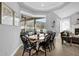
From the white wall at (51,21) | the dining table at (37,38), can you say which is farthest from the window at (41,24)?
the dining table at (37,38)

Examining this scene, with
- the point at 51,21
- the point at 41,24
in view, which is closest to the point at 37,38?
the point at 41,24

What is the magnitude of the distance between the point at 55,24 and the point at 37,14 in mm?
779

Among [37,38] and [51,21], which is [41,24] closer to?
[51,21]

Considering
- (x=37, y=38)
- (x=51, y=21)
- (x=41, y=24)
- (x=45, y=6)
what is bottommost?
(x=37, y=38)

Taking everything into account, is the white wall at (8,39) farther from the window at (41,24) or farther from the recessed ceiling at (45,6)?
the recessed ceiling at (45,6)

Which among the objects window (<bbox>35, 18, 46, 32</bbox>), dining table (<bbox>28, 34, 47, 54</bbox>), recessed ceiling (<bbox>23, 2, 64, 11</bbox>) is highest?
recessed ceiling (<bbox>23, 2, 64, 11</bbox>)

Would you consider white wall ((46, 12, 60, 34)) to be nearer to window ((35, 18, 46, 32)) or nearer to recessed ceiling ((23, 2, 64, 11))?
window ((35, 18, 46, 32))

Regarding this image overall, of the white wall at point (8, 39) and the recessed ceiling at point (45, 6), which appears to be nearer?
the white wall at point (8, 39)

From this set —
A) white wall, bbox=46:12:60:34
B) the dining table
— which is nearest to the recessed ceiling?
white wall, bbox=46:12:60:34

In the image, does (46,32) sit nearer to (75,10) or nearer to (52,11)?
(52,11)

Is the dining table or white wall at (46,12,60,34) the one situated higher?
white wall at (46,12,60,34)

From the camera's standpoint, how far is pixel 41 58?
10.9 feet

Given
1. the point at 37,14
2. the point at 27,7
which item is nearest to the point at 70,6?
the point at 37,14

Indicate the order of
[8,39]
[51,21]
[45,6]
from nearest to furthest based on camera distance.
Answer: [8,39] < [45,6] < [51,21]
